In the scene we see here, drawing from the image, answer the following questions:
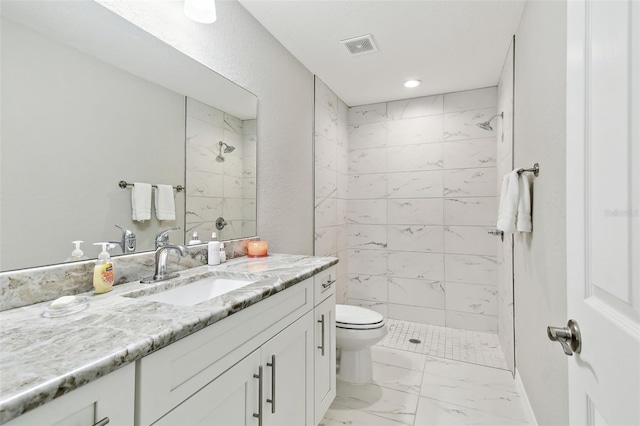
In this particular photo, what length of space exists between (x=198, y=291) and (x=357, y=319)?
1188 millimetres

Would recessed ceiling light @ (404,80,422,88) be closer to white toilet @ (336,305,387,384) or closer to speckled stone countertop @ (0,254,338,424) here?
white toilet @ (336,305,387,384)

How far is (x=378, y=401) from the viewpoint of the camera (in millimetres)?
1937

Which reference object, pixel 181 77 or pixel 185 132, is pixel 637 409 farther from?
pixel 181 77

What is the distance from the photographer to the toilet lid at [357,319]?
2012 mm

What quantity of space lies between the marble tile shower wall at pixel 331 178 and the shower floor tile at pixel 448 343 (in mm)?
699

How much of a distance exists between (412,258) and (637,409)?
2.89m

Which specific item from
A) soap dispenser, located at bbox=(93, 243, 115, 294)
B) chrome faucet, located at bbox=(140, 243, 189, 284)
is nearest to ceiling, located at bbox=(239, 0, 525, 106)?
chrome faucet, located at bbox=(140, 243, 189, 284)

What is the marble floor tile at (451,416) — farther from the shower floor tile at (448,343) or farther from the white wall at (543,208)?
the shower floor tile at (448,343)

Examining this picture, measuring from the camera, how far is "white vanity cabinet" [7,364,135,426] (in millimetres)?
491

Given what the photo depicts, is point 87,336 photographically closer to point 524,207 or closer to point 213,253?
point 213,253

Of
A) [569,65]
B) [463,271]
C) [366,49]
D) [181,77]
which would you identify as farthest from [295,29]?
[463,271]

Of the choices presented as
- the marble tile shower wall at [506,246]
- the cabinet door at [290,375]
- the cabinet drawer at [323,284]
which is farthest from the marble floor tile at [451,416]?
the cabinet drawer at [323,284]

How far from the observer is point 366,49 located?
227cm

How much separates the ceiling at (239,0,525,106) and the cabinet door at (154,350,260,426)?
191 centimetres
